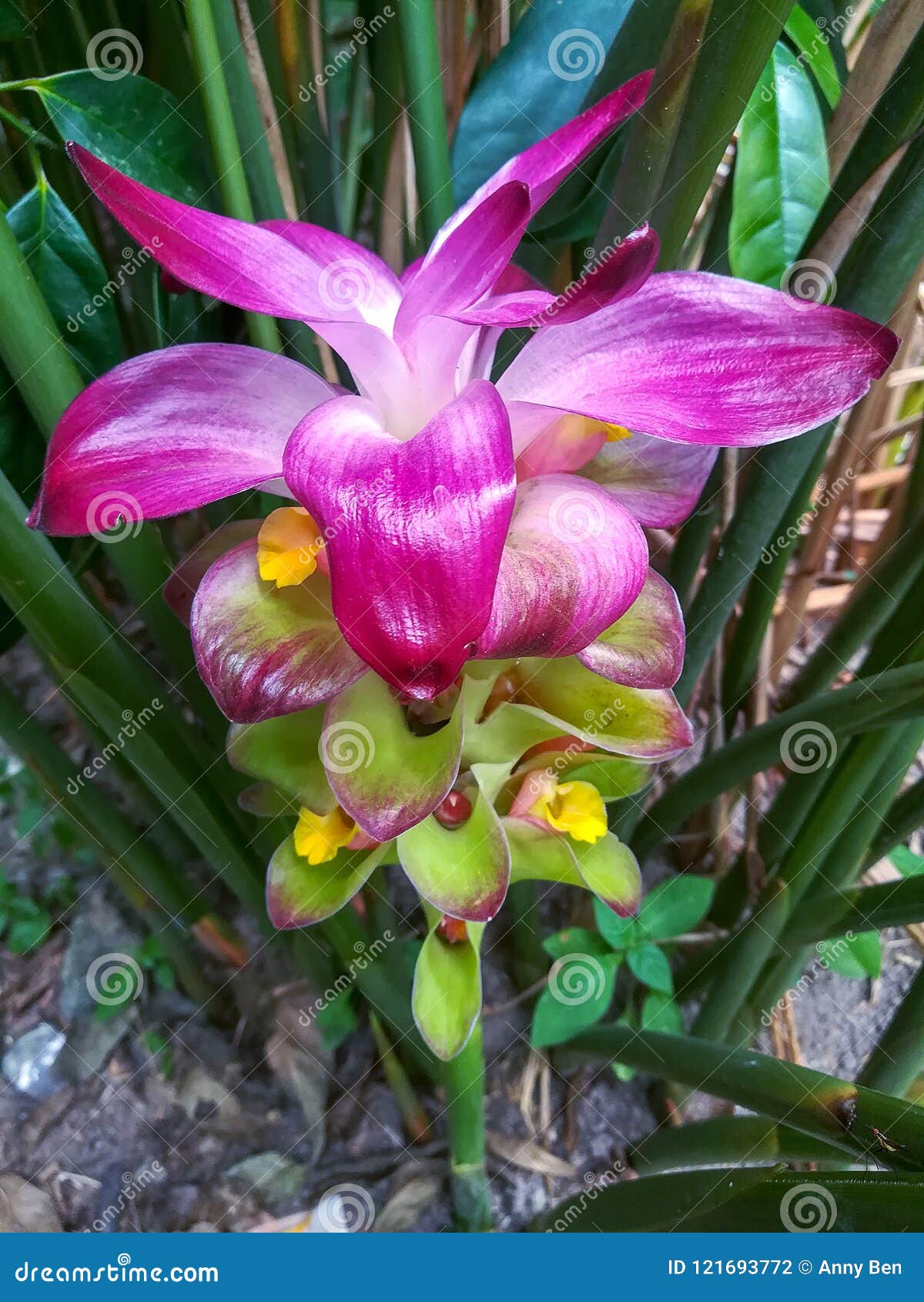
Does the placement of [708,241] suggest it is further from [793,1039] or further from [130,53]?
[793,1039]

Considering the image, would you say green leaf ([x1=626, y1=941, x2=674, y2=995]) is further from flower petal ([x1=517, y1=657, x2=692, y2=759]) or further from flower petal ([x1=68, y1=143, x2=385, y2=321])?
flower petal ([x1=68, y1=143, x2=385, y2=321])

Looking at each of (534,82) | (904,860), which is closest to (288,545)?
(534,82)

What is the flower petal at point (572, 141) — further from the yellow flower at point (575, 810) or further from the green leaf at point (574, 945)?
the green leaf at point (574, 945)

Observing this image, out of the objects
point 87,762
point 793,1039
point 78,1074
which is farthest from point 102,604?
point 793,1039

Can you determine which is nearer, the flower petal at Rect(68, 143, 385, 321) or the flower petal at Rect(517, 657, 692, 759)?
the flower petal at Rect(68, 143, 385, 321)

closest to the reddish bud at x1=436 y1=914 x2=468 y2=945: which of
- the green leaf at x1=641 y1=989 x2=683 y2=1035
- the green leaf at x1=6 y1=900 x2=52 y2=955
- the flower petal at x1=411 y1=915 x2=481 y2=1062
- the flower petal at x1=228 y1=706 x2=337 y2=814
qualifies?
the flower petal at x1=411 y1=915 x2=481 y2=1062

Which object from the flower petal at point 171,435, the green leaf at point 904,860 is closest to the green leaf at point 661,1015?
the green leaf at point 904,860
